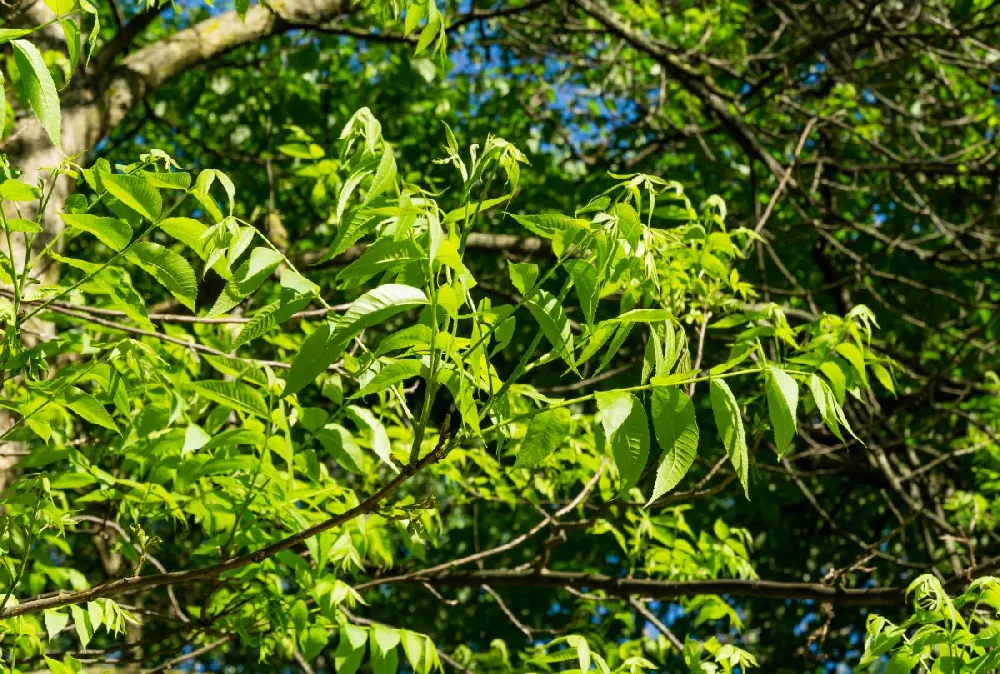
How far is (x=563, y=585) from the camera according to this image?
13.3 feet

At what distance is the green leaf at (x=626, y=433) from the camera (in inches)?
65.1

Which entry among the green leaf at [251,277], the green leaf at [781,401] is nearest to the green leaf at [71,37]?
the green leaf at [251,277]

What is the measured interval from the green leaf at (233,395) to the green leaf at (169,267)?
1.05 ft

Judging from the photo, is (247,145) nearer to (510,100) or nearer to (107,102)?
(510,100)

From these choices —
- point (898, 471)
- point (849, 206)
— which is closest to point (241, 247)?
point (898, 471)

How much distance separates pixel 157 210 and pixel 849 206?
8.91m

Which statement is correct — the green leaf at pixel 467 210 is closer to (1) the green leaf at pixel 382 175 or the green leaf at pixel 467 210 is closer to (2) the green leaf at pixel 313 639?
(1) the green leaf at pixel 382 175

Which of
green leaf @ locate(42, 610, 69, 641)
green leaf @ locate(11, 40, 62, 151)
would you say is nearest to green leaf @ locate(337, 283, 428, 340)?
green leaf @ locate(11, 40, 62, 151)

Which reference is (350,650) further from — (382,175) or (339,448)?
(382,175)

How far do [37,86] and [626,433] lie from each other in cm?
108

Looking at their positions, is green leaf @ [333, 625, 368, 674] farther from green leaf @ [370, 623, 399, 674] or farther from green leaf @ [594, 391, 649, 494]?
green leaf @ [594, 391, 649, 494]

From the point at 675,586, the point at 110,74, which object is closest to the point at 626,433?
the point at 675,586

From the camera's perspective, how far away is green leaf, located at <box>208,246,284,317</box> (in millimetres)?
1761

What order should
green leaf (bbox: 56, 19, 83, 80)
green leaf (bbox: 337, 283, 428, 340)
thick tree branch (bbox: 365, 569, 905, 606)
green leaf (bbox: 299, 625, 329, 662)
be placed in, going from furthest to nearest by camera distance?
1. thick tree branch (bbox: 365, 569, 905, 606)
2. green leaf (bbox: 299, 625, 329, 662)
3. green leaf (bbox: 56, 19, 83, 80)
4. green leaf (bbox: 337, 283, 428, 340)
